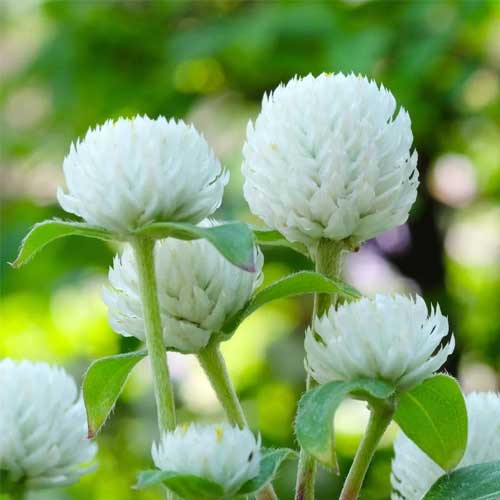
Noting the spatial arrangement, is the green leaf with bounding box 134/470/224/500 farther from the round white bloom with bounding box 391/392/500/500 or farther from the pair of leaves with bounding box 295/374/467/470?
the round white bloom with bounding box 391/392/500/500

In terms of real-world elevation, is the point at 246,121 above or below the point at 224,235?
above

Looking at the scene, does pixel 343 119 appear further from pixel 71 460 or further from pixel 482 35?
pixel 482 35

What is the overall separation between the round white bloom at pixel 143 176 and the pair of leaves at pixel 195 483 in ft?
0.44

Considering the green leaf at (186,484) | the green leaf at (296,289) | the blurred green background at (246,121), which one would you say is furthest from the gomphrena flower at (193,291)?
the blurred green background at (246,121)

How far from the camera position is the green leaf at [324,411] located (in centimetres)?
57

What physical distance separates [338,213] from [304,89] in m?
0.08

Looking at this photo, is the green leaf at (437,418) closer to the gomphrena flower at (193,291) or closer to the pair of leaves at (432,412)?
the pair of leaves at (432,412)

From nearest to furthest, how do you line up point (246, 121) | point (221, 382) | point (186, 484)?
point (186, 484)
point (221, 382)
point (246, 121)

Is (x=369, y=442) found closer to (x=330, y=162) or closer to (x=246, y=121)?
(x=330, y=162)

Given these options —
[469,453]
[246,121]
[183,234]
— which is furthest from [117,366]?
[246,121]

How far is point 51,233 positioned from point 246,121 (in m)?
1.64

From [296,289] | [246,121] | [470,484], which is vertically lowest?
[470,484]

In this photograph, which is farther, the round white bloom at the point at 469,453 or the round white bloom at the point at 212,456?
the round white bloom at the point at 469,453

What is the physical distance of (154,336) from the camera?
606 millimetres
